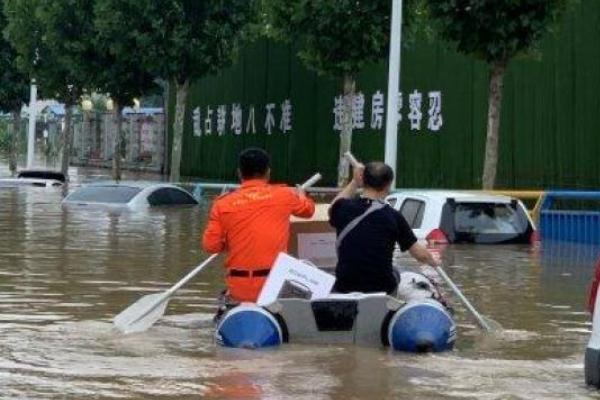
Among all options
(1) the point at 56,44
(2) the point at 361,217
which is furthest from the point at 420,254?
(1) the point at 56,44

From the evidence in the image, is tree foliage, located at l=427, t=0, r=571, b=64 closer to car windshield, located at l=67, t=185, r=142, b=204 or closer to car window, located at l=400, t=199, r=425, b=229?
car window, located at l=400, t=199, r=425, b=229

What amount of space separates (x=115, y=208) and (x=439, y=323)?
62.2 ft

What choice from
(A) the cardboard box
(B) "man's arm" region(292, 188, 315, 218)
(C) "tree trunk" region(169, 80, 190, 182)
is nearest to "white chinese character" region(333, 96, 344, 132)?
(C) "tree trunk" region(169, 80, 190, 182)

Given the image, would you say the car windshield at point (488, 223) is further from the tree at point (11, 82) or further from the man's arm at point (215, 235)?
the tree at point (11, 82)

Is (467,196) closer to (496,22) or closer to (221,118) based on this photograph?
(496,22)

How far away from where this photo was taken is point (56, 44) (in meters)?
47.1

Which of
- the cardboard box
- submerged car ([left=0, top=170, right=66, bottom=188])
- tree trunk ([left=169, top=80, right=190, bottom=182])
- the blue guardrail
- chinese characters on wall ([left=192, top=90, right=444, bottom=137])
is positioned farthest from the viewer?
tree trunk ([left=169, top=80, right=190, bottom=182])

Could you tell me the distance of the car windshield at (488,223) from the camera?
20.4 meters

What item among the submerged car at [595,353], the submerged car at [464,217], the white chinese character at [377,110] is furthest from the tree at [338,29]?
the submerged car at [595,353]

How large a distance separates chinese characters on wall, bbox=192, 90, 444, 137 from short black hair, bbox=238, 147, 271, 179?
24719 mm

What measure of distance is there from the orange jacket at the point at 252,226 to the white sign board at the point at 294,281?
18 cm

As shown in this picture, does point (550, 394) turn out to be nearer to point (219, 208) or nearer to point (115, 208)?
point (219, 208)

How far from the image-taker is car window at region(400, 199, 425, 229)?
19.9 metres

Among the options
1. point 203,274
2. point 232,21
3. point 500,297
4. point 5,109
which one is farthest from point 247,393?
point 5,109
